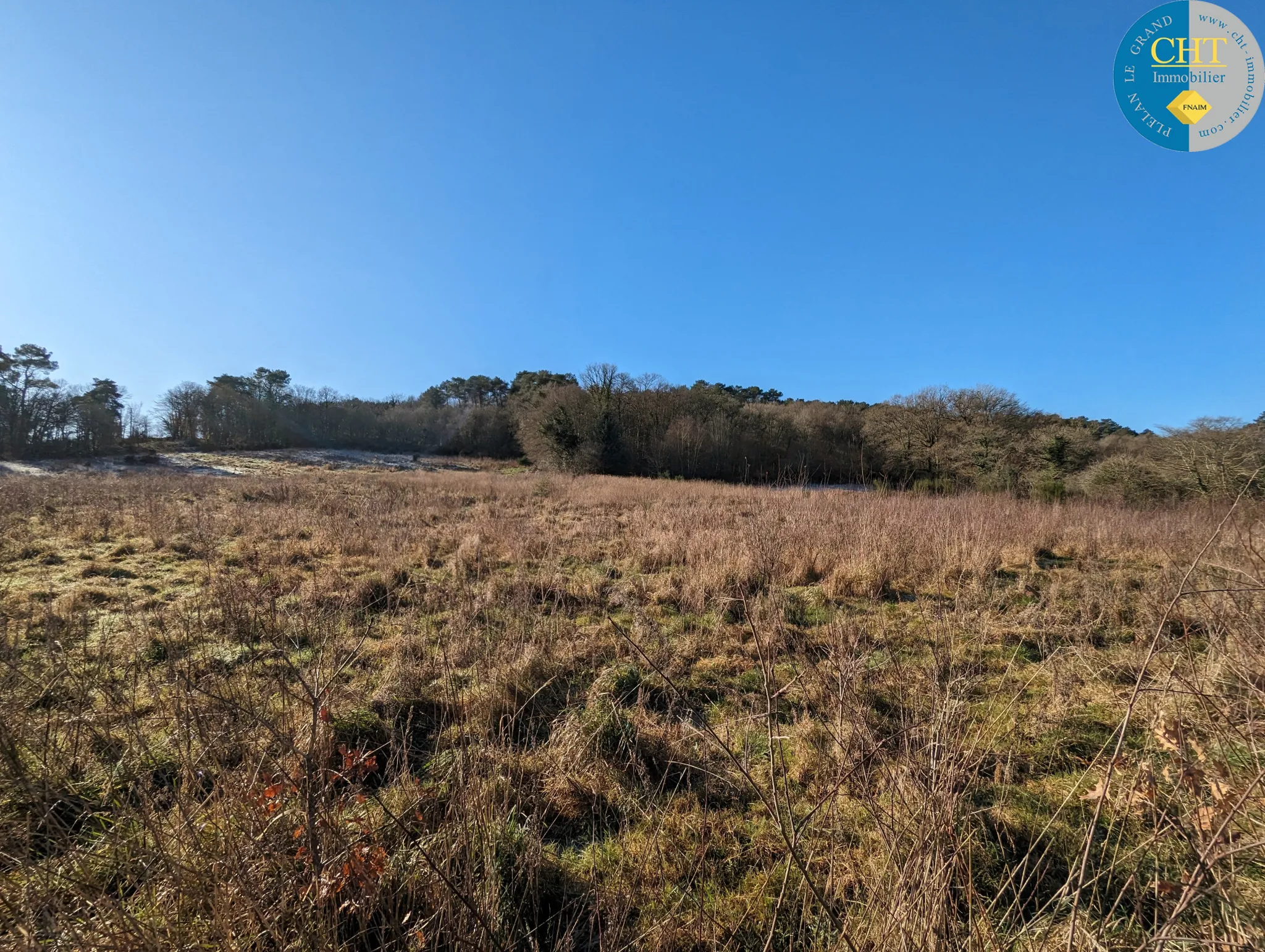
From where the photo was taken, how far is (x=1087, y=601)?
4.89 metres

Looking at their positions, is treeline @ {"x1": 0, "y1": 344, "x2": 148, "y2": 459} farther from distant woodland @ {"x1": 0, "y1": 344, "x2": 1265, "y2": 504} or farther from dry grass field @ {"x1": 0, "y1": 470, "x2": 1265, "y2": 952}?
dry grass field @ {"x1": 0, "y1": 470, "x2": 1265, "y2": 952}

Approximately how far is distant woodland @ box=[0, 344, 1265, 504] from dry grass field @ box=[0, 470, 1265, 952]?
3.69 metres

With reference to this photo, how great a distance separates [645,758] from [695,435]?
29.7 m

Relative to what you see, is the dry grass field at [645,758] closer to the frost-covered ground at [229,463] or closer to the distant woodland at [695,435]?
the distant woodland at [695,435]

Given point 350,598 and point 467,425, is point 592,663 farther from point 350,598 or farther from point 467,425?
point 467,425

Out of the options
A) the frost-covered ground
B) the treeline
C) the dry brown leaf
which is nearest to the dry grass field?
the dry brown leaf

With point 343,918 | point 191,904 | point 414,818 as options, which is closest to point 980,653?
point 414,818

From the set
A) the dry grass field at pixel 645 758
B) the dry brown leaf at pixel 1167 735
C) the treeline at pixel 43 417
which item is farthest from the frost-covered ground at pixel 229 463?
the dry brown leaf at pixel 1167 735

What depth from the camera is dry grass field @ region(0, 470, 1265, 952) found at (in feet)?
4.75

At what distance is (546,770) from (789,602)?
11.3 ft

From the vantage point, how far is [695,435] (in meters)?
31.9

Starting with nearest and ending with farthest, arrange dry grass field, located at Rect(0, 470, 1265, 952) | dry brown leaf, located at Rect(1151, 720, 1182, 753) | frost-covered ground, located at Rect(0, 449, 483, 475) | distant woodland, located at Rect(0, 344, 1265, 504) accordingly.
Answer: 1. dry grass field, located at Rect(0, 470, 1265, 952)
2. dry brown leaf, located at Rect(1151, 720, 1182, 753)
3. distant woodland, located at Rect(0, 344, 1265, 504)
4. frost-covered ground, located at Rect(0, 449, 483, 475)

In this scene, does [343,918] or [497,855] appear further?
[497,855]

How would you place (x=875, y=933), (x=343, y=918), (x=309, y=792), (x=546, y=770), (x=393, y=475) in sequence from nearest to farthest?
(x=309, y=792)
(x=875, y=933)
(x=343, y=918)
(x=546, y=770)
(x=393, y=475)
